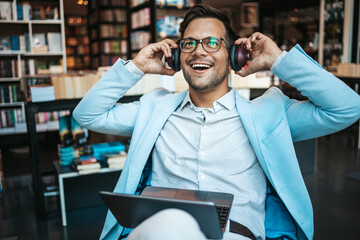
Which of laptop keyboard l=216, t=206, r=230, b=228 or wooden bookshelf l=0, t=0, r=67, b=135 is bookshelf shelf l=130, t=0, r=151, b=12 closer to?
wooden bookshelf l=0, t=0, r=67, b=135

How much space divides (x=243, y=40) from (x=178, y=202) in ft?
2.86

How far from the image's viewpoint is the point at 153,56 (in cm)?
173

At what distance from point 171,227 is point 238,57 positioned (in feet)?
3.06

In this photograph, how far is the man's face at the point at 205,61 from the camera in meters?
1.62

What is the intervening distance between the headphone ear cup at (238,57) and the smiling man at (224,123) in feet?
0.11

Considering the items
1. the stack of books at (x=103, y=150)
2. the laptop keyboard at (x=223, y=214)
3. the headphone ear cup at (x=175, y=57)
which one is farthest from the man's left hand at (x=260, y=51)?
the stack of books at (x=103, y=150)

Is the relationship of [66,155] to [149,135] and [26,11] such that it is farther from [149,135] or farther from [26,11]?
[26,11]

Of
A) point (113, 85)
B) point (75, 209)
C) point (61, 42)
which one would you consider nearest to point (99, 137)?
point (61, 42)

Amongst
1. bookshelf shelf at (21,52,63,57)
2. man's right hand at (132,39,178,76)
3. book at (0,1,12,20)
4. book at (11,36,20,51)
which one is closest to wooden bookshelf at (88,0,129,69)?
bookshelf shelf at (21,52,63,57)

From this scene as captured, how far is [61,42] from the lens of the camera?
5.79m

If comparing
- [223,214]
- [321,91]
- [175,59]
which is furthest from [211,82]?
[223,214]

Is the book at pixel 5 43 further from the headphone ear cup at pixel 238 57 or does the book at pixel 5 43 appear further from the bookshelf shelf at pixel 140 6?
the headphone ear cup at pixel 238 57

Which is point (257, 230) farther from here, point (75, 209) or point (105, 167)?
point (75, 209)

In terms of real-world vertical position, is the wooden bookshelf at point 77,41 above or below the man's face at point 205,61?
above
